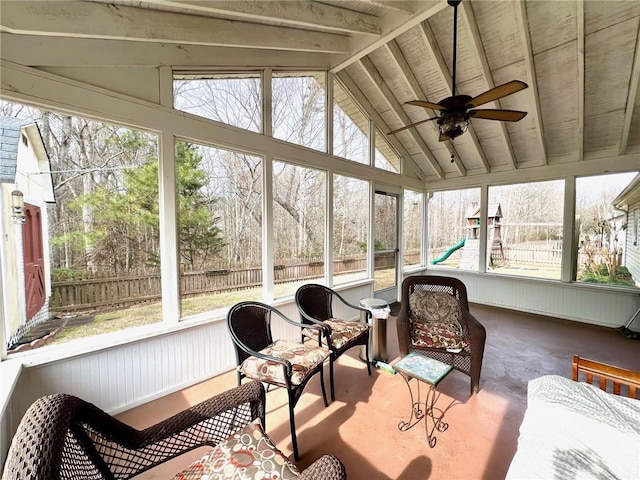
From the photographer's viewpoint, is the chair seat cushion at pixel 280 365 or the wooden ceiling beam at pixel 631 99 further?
the wooden ceiling beam at pixel 631 99

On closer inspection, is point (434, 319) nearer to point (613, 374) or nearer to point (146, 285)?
point (613, 374)

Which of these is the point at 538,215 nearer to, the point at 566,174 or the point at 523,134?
the point at 566,174

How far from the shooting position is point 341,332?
2578mm

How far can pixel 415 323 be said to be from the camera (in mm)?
2885

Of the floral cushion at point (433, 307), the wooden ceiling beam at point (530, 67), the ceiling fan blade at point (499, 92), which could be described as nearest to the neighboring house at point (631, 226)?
the wooden ceiling beam at point (530, 67)

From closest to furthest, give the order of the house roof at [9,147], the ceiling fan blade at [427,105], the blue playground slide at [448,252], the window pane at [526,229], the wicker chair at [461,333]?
1. the house roof at [9,147]
2. the ceiling fan blade at [427,105]
3. the wicker chair at [461,333]
4. the window pane at [526,229]
5. the blue playground slide at [448,252]

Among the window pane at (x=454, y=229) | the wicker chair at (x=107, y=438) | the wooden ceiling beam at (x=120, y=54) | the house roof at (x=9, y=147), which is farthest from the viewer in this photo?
the window pane at (x=454, y=229)

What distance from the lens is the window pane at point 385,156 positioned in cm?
475

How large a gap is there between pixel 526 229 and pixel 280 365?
17.3 ft

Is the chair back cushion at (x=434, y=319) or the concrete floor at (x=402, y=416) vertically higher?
the chair back cushion at (x=434, y=319)

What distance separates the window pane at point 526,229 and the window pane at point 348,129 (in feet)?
9.33

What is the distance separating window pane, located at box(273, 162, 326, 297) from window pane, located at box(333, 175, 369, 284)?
279mm

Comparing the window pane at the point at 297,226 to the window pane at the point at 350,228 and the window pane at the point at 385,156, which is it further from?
the window pane at the point at 385,156

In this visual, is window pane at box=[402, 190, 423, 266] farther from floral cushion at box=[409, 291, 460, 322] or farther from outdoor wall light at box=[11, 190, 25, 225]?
outdoor wall light at box=[11, 190, 25, 225]
